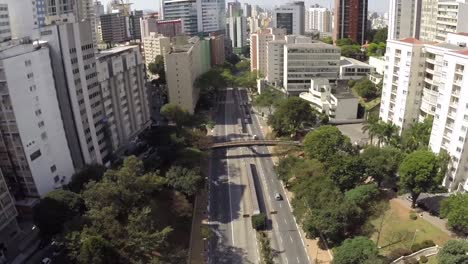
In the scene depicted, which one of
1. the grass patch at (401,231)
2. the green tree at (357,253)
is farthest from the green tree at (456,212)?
the green tree at (357,253)

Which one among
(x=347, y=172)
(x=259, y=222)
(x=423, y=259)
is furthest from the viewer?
(x=347, y=172)

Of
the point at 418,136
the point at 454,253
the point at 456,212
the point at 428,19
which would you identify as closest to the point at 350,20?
the point at 428,19

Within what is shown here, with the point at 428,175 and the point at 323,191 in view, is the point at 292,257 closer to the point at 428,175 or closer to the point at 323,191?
the point at 323,191

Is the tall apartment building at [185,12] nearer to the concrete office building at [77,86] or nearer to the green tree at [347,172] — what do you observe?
the concrete office building at [77,86]

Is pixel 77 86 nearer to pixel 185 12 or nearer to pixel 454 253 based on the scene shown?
pixel 454 253

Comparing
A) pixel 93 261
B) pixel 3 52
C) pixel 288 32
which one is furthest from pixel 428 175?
pixel 288 32
